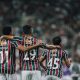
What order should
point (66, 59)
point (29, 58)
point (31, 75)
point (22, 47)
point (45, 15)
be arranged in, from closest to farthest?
point (22, 47), point (66, 59), point (29, 58), point (31, 75), point (45, 15)

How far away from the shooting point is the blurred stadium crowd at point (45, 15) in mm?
32500

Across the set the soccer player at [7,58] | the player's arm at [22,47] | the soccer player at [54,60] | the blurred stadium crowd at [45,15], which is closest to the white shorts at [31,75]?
the soccer player at [54,60]

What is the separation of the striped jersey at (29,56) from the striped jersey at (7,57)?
0.98 feet

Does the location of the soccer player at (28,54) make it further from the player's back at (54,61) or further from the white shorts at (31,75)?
the player's back at (54,61)

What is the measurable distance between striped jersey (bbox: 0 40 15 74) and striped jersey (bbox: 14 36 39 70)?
0.30 m

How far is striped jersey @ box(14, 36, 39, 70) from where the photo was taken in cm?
1389

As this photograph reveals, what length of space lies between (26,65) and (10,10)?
2112 cm

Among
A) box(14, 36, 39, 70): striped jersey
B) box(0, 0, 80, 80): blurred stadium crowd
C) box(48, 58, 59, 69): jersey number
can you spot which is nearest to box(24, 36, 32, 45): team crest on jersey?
box(14, 36, 39, 70): striped jersey

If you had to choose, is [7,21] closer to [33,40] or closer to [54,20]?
[54,20]

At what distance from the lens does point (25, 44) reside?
13930 mm

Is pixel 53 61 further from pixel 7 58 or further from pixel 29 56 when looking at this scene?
pixel 7 58

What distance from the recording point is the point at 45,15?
34938mm

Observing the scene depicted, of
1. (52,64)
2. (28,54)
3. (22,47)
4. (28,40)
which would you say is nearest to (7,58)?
(22,47)

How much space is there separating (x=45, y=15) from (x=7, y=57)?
21.4 meters
